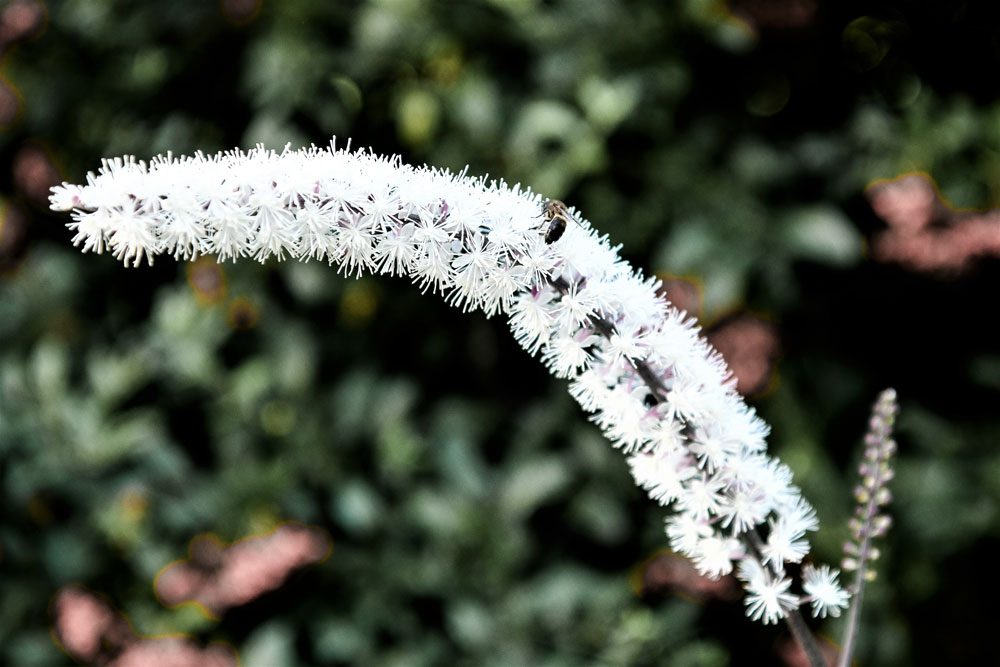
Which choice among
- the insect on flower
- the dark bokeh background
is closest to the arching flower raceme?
the insect on flower

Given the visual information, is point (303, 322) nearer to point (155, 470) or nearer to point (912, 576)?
point (155, 470)

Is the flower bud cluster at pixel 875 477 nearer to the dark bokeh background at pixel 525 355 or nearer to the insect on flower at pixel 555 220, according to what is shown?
the insect on flower at pixel 555 220

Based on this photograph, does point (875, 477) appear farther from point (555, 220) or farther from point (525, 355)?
point (525, 355)

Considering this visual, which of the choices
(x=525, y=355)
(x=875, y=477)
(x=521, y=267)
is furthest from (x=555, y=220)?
(x=525, y=355)

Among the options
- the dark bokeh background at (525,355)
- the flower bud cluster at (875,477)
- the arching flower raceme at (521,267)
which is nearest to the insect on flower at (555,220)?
the arching flower raceme at (521,267)

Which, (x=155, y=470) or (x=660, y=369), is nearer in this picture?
(x=660, y=369)

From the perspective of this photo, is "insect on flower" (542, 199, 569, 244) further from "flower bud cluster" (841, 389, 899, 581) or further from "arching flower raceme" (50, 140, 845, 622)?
"flower bud cluster" (841, 389, 899, 581)

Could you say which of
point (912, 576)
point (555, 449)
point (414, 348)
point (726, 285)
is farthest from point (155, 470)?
point (912, 576)
